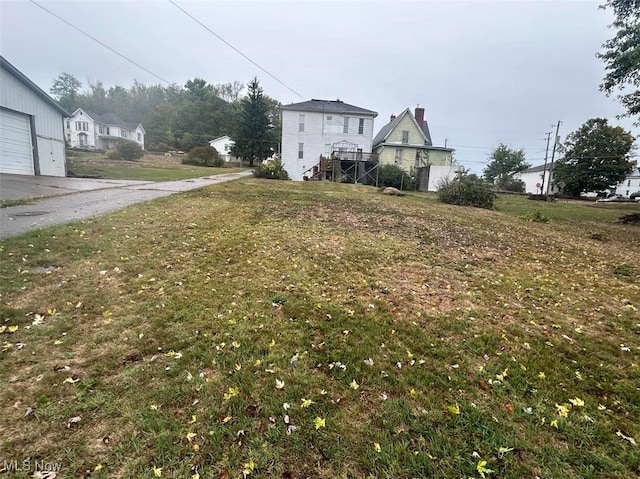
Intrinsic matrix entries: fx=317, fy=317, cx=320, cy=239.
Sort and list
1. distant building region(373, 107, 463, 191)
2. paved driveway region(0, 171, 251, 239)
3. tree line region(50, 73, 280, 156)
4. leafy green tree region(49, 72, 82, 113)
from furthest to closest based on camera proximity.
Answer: leafy green tree region(49, 72, 82, 113), tree line region(50, 73, 280, 156), distant building region(373, 107, 463, 191), paved driveway region(0, 171, 251, 239)

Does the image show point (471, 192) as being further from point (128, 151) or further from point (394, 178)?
point (128, 151)

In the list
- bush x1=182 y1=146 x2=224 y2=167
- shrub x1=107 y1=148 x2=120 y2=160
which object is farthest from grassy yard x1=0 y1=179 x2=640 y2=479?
shrub x1=107 y1=148 x2=120 y2=160

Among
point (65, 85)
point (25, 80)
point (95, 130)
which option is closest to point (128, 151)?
point (25, 80)

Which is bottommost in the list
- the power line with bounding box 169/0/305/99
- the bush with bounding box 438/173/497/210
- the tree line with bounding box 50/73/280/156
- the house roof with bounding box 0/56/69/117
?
the bush with bounding box 438/173/497/210

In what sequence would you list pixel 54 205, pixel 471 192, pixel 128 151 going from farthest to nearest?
pixel 128 151 → pixel 471 192 → pixel 54 205

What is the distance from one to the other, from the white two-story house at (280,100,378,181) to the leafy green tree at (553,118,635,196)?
28972mm

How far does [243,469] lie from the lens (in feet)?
6.44

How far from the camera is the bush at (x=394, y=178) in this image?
1096 inches

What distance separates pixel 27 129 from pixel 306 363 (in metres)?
Result: 22.0

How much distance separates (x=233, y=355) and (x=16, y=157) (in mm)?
20447

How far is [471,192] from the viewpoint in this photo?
56.5 ft

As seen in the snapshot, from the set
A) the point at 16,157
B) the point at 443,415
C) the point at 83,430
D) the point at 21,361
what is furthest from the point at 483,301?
the point at 16,157

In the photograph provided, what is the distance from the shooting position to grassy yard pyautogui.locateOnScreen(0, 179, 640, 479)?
2.08 meters

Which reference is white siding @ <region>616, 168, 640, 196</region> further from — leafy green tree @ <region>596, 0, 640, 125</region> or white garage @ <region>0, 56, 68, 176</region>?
white garage @ <region>0, 56, 68, 176</region>
